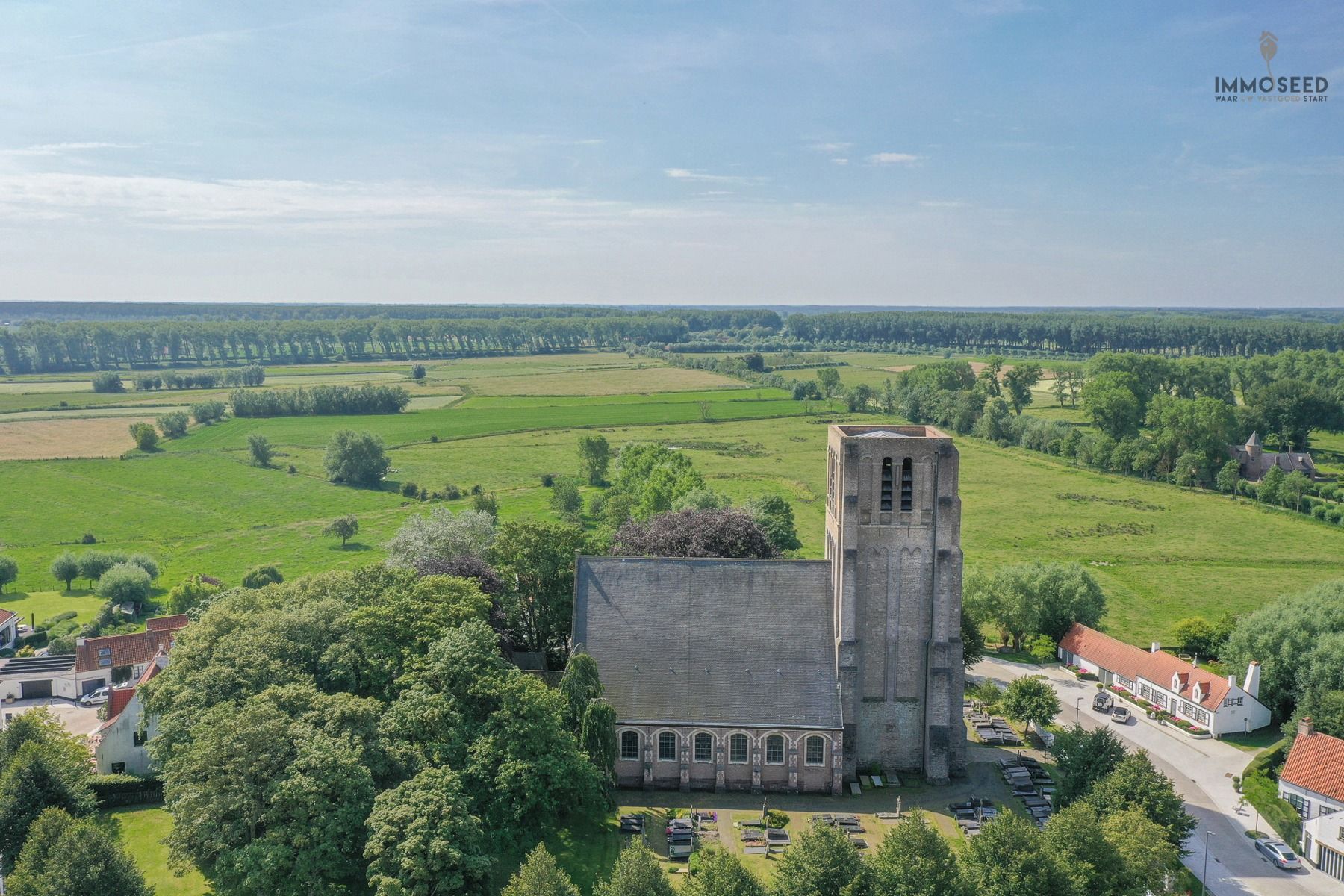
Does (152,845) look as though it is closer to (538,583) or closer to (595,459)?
(538,583)

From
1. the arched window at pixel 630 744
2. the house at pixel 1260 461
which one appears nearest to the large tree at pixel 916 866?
the arched window at pixel 630 744

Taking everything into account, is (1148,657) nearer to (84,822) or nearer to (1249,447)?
(84,822)

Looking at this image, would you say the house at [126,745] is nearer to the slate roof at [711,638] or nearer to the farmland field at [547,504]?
the slate roof at [711,638]

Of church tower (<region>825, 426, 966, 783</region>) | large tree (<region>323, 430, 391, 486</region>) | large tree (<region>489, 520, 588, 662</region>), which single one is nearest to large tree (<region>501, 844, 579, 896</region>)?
church tower (<region>825, 426, 966, 783</region>)

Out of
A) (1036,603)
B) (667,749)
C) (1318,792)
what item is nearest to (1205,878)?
(1318,792)

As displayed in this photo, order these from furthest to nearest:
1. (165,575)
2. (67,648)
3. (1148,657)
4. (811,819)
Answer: (165,575) → (67,648) → (1148,657) → (811,819)

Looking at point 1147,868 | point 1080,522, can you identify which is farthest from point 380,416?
point 1147,868
